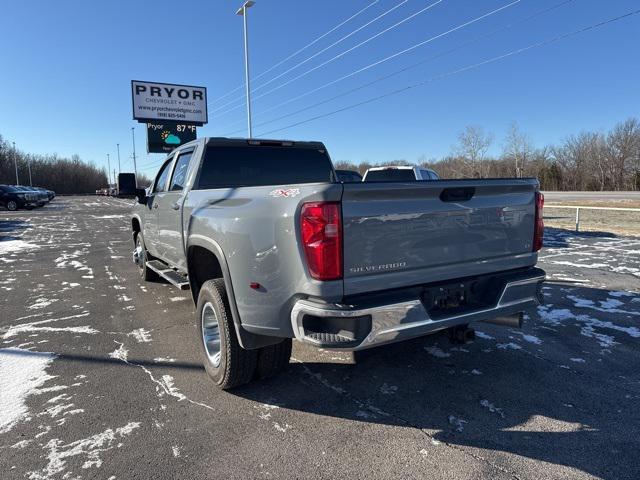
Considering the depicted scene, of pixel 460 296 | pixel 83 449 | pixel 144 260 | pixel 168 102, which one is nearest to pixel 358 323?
pixel 460 296

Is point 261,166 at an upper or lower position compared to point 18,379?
upper

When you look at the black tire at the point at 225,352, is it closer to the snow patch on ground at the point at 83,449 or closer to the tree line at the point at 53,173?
the snow patch on ground at the point at 83,449

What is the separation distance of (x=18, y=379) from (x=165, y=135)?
20.4 metres

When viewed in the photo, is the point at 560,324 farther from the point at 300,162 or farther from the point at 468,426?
the point at 300,162

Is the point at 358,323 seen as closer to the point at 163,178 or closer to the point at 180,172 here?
the point at 180,172

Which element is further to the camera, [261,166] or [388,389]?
[261,166]

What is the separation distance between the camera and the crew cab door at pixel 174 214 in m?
4.51

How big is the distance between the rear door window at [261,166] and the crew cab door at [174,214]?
1.16 ft

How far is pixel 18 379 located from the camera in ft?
12.2

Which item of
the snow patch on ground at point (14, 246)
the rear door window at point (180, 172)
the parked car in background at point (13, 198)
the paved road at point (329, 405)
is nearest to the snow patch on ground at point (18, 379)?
the paved road at point (329, 405)

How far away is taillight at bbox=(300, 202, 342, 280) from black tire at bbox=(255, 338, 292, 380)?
3.76 ft

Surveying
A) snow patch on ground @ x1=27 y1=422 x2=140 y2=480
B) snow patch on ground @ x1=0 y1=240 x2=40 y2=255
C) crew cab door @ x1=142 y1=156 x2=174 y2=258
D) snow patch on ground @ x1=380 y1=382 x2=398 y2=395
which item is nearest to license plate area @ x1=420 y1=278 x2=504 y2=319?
snow patch on ground @ x1=380 y1=382 x2=398 y2=395

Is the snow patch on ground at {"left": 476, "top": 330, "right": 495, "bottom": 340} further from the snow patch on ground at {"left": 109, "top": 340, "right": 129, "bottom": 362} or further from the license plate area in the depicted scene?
the snow patch on ground at {"left": 109, "top": 340, "right": 129, "bottom": 362}

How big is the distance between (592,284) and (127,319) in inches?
271
